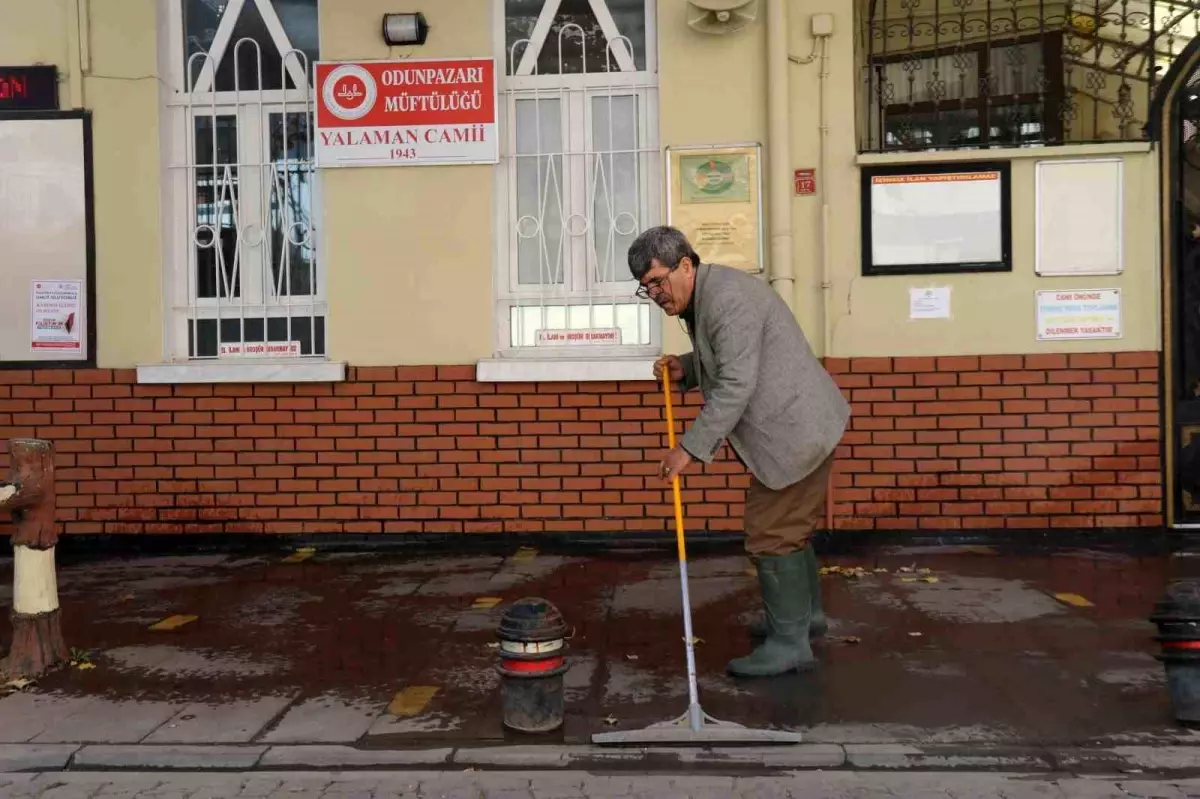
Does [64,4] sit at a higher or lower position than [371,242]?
higher

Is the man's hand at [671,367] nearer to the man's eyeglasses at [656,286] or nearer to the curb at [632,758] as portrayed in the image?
the man's eyeglasses at [656,286]

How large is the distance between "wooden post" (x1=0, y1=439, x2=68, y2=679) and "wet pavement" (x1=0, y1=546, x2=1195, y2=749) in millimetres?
150

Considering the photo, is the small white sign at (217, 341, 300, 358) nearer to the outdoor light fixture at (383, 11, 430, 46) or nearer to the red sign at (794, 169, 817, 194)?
the outdoor light fixture at (383, 11, 430, 46)

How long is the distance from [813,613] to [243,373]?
168 inches

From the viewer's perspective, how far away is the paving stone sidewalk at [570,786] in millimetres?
3775

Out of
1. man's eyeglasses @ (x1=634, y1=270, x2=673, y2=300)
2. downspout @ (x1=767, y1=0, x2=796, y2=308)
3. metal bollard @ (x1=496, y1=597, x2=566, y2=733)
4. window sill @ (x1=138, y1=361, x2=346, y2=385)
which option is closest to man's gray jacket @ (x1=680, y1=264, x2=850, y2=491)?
man's eyeglasses @ (x1=634, y1=270, x2=673, y2=300)

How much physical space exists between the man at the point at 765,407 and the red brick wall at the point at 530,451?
8.43 feet

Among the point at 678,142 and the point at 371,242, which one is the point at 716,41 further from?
the point at 371,242

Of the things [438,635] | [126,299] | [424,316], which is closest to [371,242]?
[424,316]

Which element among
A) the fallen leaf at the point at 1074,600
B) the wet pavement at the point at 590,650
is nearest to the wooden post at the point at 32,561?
the wet pavement at the point at 590,650

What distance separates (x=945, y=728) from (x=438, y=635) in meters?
2.53

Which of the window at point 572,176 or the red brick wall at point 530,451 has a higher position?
the window at point 572,176

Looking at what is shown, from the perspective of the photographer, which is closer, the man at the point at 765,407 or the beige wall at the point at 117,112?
the man at the point at 765,407

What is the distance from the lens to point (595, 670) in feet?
16.6
